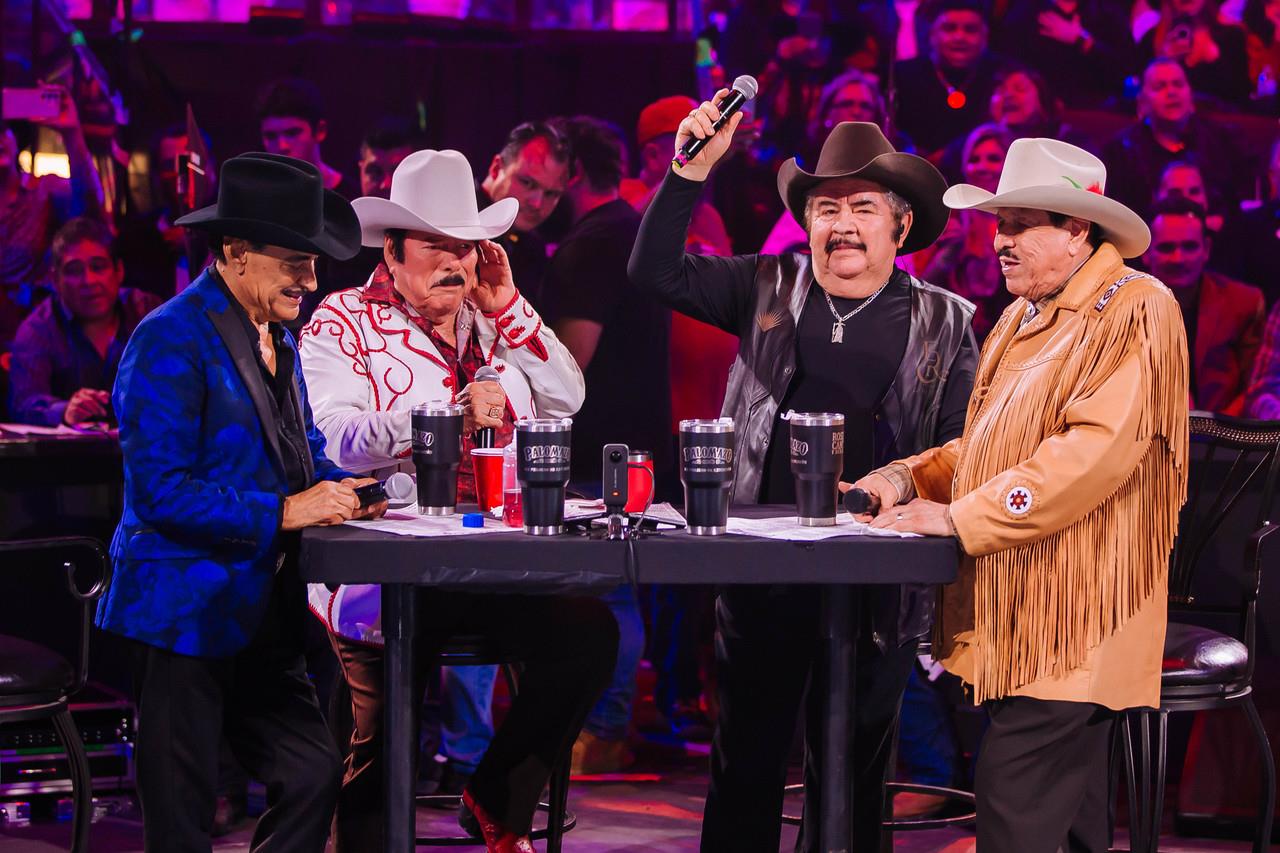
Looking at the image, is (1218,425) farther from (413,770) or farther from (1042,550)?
(413,770)

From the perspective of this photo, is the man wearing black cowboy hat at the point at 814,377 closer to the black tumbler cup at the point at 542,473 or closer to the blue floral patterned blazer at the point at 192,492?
the black tumbler cup at the point at 542,473

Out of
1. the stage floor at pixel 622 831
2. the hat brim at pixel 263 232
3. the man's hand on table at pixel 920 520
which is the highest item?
the hat brim at pixel 263 232

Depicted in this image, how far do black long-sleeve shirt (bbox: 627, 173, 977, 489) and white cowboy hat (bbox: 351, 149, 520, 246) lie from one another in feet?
2.00

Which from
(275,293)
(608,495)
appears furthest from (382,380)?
(608,495)

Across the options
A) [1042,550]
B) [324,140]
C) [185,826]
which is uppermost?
[324,140]

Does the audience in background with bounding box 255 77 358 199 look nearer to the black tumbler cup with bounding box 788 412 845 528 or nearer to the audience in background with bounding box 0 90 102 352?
the audience in background with bounding box 0 90 102 352

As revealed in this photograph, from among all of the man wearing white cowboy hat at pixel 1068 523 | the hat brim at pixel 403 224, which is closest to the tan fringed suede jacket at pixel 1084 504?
the man wearing white cowboy hat at pixel 1068 523

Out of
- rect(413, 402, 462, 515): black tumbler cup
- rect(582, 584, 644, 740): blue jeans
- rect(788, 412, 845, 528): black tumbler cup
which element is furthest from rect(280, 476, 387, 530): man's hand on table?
rect(582, 584, 644, 740): blue jeans

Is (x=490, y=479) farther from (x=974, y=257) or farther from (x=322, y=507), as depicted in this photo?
(x=974, y=257)

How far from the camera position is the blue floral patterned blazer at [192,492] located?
2736mm

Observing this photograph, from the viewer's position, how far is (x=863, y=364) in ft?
11.5

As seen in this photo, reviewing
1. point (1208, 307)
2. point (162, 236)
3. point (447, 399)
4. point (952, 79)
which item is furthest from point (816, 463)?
point (162, 236)

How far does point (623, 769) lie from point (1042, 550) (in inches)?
102

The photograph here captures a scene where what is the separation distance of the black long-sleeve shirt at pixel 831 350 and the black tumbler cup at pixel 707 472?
2.56 feet
